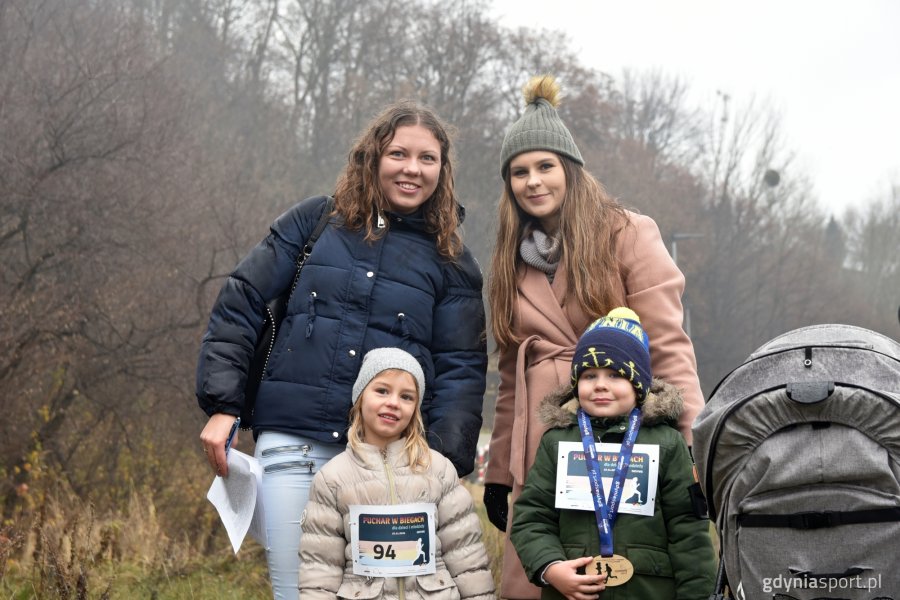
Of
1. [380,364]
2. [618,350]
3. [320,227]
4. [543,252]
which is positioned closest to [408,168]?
[320,227]

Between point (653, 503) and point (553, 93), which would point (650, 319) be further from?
point (553, 93)

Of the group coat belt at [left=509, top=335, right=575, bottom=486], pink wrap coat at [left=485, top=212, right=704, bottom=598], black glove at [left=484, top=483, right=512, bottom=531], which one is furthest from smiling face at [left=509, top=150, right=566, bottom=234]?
black glove at [left=484, top=483, right=512, bottom=531]

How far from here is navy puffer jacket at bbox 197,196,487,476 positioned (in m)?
4.08

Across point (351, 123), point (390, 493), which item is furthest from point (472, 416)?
point (351, 123)

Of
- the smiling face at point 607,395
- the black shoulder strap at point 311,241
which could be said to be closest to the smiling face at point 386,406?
the black shoulder strap at point 311,241

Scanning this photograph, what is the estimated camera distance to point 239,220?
52.0 feet

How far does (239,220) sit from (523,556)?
12571 mm

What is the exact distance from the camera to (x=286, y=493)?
4.04 metres

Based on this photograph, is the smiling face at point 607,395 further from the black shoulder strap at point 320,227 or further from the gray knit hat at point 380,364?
the black shoulder strap at point 320,227

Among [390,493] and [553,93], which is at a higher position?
[553,93]

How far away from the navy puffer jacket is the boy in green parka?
459mm

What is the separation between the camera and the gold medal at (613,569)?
12.3 ft

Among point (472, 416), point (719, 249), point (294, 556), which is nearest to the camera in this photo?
point (294, 556)

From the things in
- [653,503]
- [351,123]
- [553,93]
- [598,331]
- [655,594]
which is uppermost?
[351,123]
